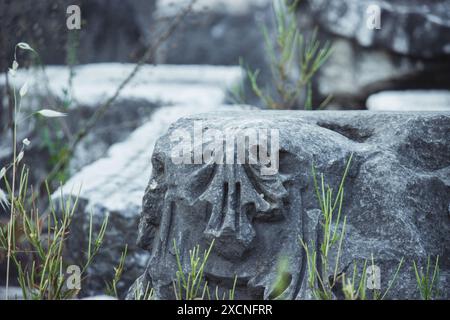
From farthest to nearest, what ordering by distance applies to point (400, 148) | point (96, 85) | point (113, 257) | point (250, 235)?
point (96, 85) → point (113, 257) → point (400, 148) → point (250, 235)

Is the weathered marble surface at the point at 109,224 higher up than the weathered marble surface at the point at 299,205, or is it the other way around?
the weathered marble surface at the point at 299,205

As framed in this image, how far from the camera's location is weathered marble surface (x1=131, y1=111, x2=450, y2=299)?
2.27 metres

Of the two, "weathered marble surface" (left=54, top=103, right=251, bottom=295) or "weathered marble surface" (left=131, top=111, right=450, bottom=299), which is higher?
"weathered marble surface" (left=131, top=111, right=450, bottom=299)

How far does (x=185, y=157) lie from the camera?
2357 millimetres

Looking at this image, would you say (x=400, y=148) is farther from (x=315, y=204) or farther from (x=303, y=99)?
(x=303, y=99)

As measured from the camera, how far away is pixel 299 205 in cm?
230

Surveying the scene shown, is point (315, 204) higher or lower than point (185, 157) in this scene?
lower

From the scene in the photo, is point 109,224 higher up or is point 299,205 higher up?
point 299,205

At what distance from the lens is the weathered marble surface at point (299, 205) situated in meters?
2.27

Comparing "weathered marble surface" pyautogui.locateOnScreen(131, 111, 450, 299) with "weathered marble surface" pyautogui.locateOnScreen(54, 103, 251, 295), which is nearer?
"weathered marble surface" pyautogui.locateOnScreen(131, 111, 450, 299)

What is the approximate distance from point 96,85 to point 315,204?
3.45 metres

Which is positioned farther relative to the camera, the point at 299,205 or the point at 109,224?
the point at 109,224

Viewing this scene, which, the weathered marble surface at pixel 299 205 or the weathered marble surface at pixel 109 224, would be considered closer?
the weathered marble surface at pixel 299 205
